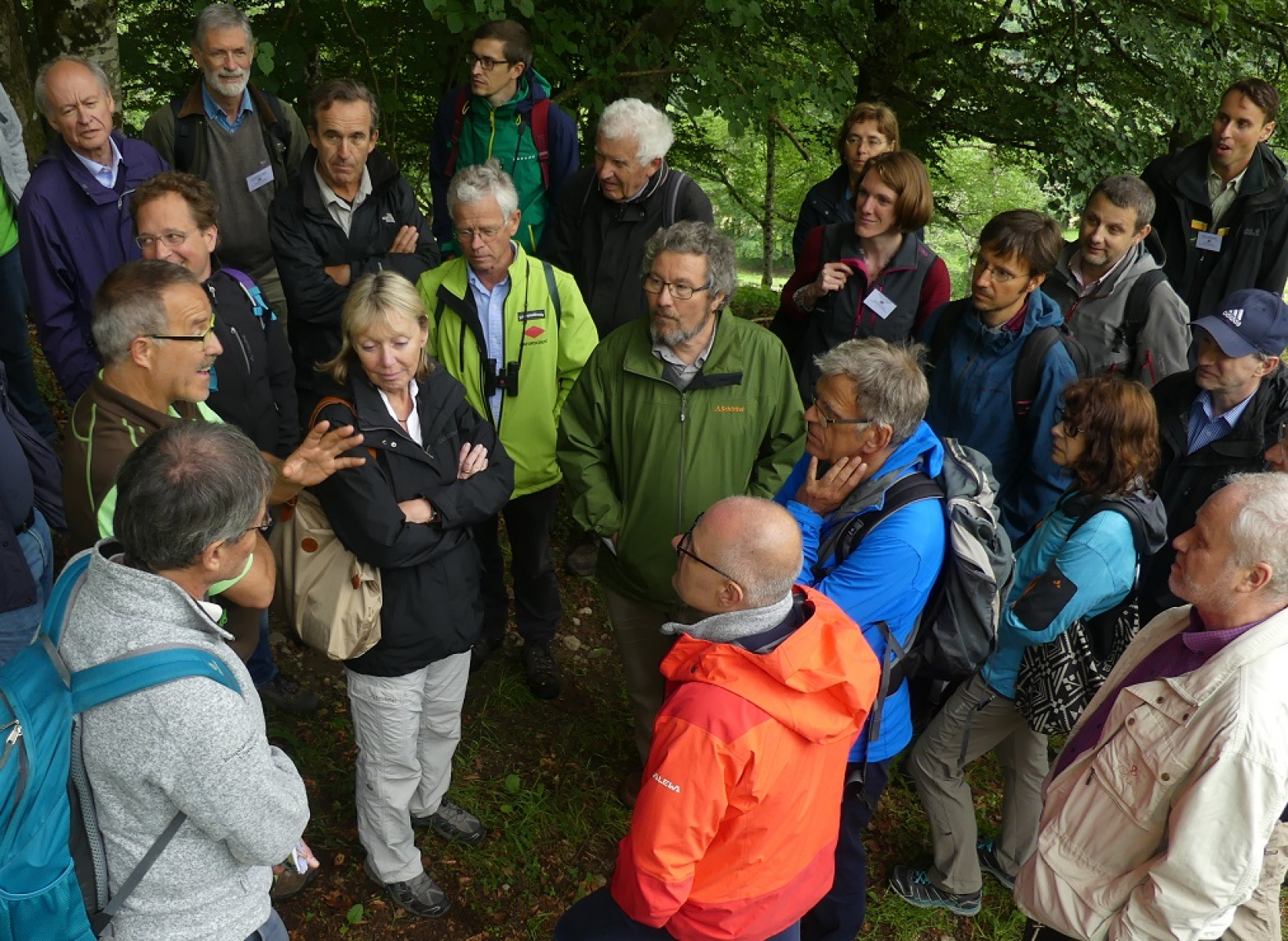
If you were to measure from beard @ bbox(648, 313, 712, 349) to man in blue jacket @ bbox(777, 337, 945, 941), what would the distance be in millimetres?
568

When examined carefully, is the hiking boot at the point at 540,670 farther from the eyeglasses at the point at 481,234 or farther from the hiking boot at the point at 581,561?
the eyeglasses at the point at 481,234

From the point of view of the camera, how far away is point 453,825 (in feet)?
13.5

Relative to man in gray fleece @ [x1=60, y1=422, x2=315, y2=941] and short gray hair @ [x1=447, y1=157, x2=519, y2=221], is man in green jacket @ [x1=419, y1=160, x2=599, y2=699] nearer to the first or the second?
short gray hair @ [x1=447, y1=157, x2=519, y2=221]

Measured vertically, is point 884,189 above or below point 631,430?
above

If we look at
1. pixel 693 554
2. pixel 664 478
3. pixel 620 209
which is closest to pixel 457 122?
pixel 620 209

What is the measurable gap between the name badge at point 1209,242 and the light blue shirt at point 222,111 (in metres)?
5.76

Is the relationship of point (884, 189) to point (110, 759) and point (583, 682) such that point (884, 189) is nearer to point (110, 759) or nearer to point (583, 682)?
point (583, 682)

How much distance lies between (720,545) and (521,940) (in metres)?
2.19

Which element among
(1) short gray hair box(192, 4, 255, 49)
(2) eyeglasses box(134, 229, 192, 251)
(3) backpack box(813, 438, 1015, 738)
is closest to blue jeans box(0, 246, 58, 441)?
(1) short gray hair box(192, 4, 255, 49)

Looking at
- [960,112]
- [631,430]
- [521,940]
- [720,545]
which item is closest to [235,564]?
[720,545]

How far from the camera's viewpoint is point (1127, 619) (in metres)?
3.92

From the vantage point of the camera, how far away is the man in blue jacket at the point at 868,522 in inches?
120

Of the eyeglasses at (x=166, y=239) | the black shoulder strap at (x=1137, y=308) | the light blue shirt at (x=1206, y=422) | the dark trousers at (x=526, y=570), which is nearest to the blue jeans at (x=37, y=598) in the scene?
the eyeglasses at (x=166, y=239)

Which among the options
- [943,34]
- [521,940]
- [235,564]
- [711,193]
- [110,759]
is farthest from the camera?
[711,193]
